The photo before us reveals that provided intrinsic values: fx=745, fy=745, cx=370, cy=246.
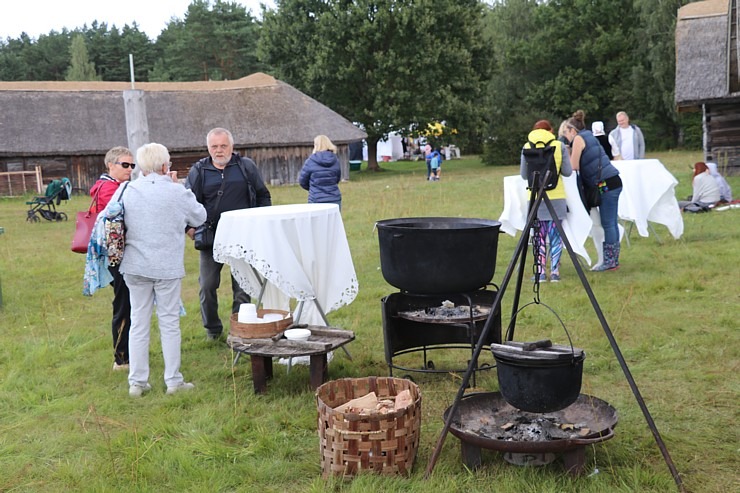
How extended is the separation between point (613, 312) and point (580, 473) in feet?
10.9

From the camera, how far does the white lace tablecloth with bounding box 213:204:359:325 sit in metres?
4.98

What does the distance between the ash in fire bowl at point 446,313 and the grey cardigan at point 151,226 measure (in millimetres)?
1570

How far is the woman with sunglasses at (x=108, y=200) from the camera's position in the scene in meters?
5.38

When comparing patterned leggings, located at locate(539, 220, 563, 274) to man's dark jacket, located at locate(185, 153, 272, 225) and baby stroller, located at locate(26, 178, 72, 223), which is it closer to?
man's dark jacket, located at locate(185, 153, 272, 225)

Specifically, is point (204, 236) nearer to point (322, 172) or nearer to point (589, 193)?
point (322, 172)

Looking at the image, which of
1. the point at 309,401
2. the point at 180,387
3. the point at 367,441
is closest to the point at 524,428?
the point at 367,441

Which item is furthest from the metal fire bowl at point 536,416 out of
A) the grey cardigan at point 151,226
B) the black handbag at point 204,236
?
the black handbag at point 204,236

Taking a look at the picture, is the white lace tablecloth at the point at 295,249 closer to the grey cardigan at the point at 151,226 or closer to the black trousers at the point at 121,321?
the grey cardigan at the point at 151,226

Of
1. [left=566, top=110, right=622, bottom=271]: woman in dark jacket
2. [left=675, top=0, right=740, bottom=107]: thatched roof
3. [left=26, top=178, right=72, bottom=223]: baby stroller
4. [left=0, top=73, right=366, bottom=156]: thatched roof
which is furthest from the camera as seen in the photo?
[left=0, top=73, right=366, bottom=156]: thatched roof

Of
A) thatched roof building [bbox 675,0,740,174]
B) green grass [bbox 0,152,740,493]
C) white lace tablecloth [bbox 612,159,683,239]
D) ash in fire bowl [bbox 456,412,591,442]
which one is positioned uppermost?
thatched roof building [bbox 675,0,740,174]

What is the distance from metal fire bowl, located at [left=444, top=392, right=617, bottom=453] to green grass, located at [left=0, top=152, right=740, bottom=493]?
15cm

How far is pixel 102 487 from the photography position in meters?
3.50

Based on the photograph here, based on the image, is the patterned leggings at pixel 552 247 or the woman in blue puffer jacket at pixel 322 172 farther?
the woman in blue puffer jacket at pixel 322 172

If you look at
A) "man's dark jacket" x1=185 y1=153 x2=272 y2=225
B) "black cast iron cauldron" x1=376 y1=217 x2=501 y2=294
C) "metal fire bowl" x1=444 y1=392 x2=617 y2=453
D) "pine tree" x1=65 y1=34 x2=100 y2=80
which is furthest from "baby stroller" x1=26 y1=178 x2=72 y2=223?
"pine tree" x1=65 y1=34 x2=100 y2=80
